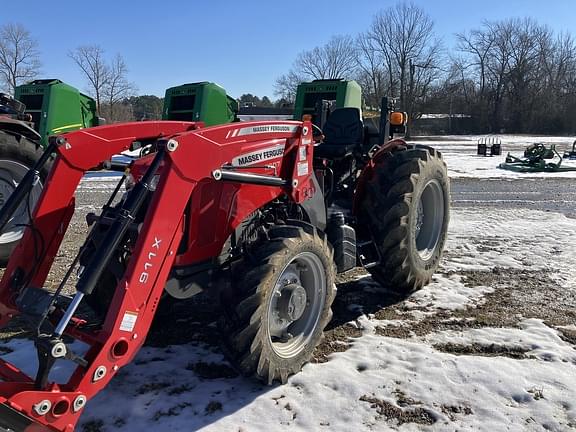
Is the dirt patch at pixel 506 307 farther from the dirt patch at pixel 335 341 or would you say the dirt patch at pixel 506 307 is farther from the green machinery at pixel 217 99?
the green machinery at pixel 217 99

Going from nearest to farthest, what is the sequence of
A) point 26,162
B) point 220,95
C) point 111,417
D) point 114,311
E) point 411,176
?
point 114,311
point 111,417
point 411,176
point 26,162
point 220,95

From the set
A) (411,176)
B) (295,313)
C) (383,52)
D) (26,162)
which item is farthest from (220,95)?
(383,52)

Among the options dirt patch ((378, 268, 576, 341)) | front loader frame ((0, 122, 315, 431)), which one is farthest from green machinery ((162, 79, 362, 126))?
front loader frame ((0, 122, 315, 431))

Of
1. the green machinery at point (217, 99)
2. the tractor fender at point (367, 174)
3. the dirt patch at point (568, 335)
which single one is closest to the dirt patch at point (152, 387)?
the tractor fender at point (367, 174)

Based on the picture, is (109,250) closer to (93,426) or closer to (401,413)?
(93,426)

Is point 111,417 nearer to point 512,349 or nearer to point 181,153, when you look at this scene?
point 181,153

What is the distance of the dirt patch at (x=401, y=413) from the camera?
3201 millimetres

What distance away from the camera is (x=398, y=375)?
3.73 meters

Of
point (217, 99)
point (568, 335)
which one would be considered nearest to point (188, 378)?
point (568, 335)

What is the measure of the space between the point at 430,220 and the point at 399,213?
49.7 inches

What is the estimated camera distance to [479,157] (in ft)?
81.1

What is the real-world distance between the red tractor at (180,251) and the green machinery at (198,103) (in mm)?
12123

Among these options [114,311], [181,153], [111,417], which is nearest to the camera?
[114,311]

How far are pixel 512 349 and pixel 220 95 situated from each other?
13988 mm
